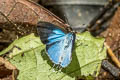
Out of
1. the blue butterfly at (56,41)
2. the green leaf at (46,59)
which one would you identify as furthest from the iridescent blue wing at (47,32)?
the green leaf at (46,59)

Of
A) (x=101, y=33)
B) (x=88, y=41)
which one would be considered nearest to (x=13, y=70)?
(x=88, y=41)

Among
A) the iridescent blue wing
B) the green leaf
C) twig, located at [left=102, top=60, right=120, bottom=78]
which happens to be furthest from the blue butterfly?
twig, located at [left=102, top=60, right=120, bottom=78]

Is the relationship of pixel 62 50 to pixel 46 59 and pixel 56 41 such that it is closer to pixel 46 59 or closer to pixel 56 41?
pixel 56 41

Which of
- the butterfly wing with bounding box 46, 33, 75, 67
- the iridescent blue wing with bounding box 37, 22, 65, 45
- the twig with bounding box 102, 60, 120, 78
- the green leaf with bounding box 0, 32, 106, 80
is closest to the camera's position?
the butterfly wing with bounding box 46, 33, 75, 67

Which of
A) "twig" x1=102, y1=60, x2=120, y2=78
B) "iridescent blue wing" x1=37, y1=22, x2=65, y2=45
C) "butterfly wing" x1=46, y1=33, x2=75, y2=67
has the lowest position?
"twig" x1=102, y1=60, x2=120, y2=78

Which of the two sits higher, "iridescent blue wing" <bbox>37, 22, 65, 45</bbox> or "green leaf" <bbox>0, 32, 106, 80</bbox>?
"iridescent blue wing" <bbox>37, 22, 65, 45</bbox>

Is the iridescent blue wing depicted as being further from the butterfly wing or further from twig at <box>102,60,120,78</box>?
twig at <box>102,60,120,78</box>
